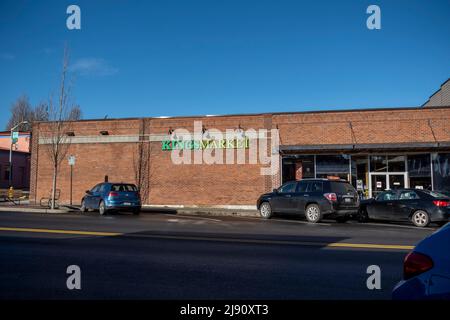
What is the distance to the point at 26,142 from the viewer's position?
175 ft

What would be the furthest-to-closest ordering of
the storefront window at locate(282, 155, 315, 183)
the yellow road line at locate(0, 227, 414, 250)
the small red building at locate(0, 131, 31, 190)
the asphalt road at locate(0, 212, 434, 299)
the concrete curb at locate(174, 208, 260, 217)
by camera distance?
the small red building at locate(0, 131, 31, 190) < the storefront window at locate(282, 155, 315, 183) < the concrete curb at locate(174, 208, 260, 217) < the yellow road line at locate(0, 227, 414, 250) < the asphalt road at locate(0, 212, 434, 299)

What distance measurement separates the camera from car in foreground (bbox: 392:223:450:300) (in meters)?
2.82

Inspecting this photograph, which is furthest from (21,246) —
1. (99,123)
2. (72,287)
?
(99,123)

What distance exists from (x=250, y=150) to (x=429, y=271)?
67.2ft

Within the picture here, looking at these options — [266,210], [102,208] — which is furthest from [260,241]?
[102,208]

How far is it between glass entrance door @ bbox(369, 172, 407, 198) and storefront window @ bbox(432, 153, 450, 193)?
1521 mm

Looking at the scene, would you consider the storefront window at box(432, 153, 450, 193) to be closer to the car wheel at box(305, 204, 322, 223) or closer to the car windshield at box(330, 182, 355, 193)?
the car windshield at box(330, 182, 355, 193)

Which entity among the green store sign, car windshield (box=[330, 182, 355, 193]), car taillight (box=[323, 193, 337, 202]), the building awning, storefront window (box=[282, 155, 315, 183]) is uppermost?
the green store sign

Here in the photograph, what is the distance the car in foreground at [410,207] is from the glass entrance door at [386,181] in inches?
265

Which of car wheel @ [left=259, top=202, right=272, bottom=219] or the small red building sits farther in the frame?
the small red building

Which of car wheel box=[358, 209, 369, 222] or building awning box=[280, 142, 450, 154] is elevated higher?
building awning box=[280, 142, 450, 154]

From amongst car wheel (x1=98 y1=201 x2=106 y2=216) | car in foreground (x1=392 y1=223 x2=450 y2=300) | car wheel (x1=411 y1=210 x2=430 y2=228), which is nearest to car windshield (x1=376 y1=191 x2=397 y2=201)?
car wheel (x1=411 y1=210 x2=430 y2=228)

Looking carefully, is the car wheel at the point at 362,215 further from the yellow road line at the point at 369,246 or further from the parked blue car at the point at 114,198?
the parked blue car at the point at 114,198

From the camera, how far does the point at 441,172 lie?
2081cm
